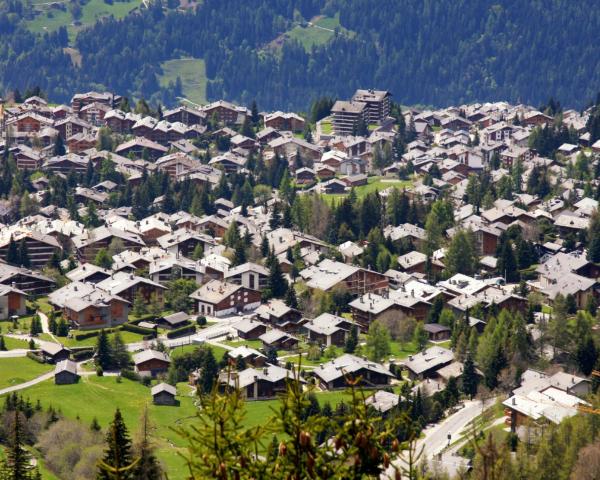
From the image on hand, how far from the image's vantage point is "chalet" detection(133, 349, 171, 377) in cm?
7419

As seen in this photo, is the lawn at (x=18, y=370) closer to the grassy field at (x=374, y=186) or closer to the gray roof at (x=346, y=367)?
the gray roof at (x=346, y=367)

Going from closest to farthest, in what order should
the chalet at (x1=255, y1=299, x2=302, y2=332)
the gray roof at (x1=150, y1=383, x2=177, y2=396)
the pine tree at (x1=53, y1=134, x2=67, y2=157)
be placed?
1. the gray roof at (x1=150, y1=383, x2=177, y2=396)
2. the chalet at (x1=255, y1=299, x2=302, y2=332)
3. the pine tree at (x1=53, y1=134, x2=67, y2=157)

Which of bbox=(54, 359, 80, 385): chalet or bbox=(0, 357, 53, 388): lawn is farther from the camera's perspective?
bbox=(54, 359, 80, 385): chalet

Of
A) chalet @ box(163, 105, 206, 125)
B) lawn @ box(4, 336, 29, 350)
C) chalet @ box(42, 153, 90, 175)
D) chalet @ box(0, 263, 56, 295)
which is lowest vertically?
chalet @ box(163, 105, 206, 125)

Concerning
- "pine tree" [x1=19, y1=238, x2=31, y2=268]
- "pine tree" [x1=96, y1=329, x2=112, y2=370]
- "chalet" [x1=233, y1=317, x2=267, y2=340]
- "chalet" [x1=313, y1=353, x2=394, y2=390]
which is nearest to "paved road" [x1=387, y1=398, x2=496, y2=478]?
"chalet" [x1=313, y1=353, x2=394, y2=390]

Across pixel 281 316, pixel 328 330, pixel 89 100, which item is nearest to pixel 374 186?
pixel 89 100

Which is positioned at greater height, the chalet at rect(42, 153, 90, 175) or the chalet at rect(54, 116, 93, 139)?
the chalet at rect(42, 153, 90, 175)

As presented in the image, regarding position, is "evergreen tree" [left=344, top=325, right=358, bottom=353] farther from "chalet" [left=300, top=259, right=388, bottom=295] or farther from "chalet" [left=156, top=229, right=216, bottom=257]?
"chalet" [left=156, top=229, right=216, bottom=257]

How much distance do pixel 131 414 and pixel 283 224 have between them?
41529 mm

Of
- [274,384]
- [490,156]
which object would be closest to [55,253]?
[274,384]

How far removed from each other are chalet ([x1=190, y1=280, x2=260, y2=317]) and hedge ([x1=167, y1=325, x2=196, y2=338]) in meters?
3.84

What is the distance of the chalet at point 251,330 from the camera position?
81.2 m

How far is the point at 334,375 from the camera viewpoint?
237 ft

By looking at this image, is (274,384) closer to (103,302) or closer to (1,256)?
(103,302)
